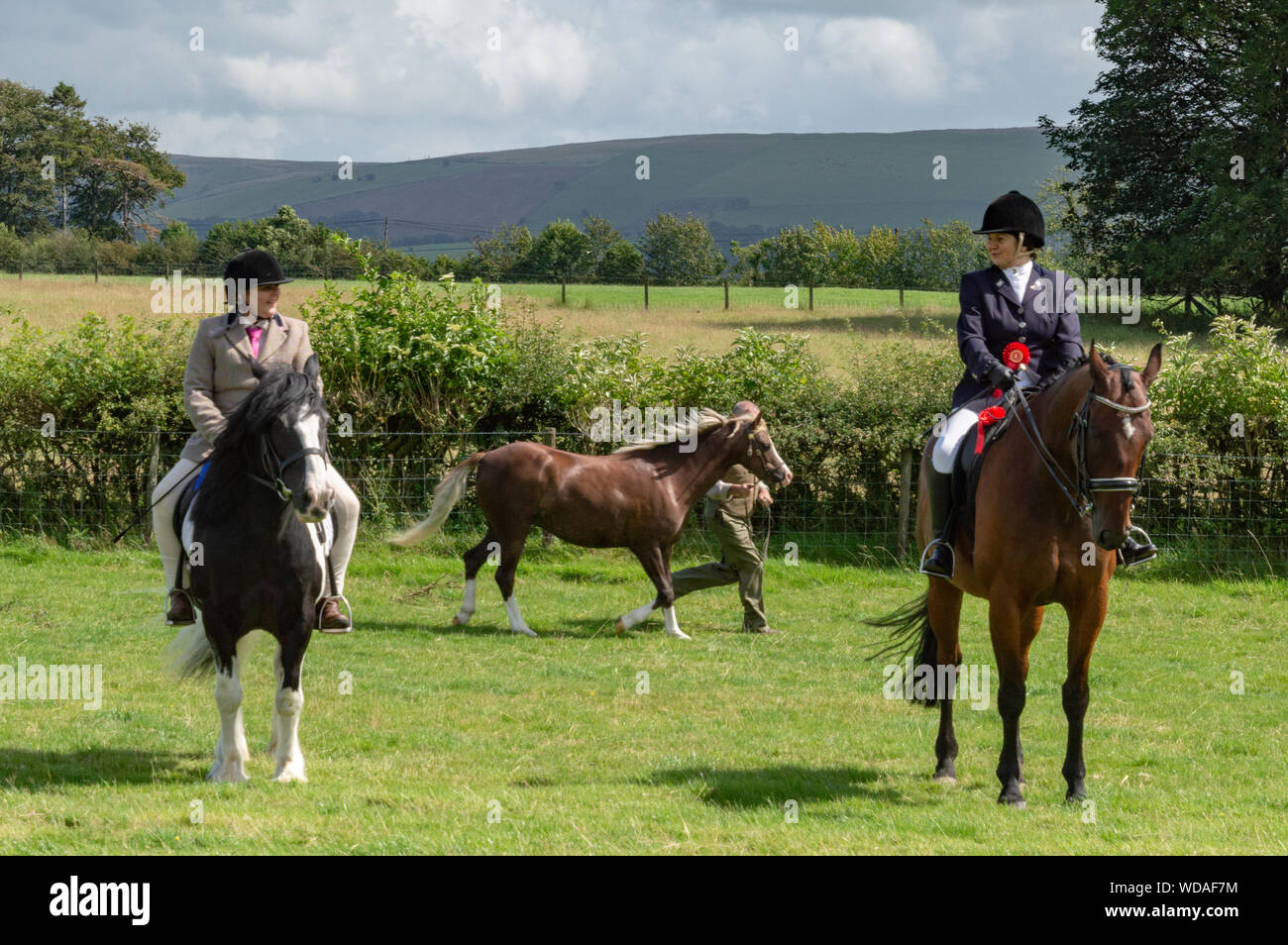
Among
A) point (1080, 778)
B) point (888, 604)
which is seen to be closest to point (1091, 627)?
point (1080, 778)

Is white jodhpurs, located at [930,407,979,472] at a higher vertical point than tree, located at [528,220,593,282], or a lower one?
lower

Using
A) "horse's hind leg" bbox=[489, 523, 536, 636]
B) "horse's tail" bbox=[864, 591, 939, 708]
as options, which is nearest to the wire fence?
"horse's hind leg" bbox=[489, 523, 536, 636]

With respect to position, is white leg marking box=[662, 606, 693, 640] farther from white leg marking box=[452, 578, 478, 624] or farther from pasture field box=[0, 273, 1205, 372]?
pasture field box=[0, 273, 1205, 372]

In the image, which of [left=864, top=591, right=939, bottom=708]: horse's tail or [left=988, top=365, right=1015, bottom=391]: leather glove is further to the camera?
[left=864, top=591, right=939, bottom=708]: horse's tail

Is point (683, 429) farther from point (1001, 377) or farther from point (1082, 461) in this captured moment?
point (1082, 461)

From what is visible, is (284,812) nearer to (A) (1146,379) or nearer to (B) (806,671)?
(A) (1146,379)

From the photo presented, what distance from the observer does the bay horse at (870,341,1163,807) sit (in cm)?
588

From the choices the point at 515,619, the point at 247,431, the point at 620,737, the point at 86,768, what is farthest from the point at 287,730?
the point at 515,619

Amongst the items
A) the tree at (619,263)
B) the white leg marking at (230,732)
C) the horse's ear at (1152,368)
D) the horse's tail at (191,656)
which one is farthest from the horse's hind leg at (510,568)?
the tree at (619,263)

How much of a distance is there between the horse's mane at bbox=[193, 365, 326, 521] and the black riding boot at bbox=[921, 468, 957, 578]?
344cm

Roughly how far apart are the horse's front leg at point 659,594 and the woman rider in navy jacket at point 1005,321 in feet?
16.3

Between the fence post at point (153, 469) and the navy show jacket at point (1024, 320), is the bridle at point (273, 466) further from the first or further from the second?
the fence post at point (153, 469)

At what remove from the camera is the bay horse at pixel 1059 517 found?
588cm

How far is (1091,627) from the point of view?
648 centimetres
